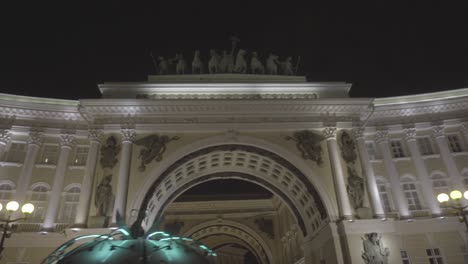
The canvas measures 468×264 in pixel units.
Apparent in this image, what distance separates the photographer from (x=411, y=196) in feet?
90.7

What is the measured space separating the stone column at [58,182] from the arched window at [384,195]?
78.0ft

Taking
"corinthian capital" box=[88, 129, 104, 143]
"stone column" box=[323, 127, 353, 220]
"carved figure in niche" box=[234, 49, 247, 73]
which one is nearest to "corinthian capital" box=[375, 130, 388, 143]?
"stone column" box=[323, 127, 353, 220]

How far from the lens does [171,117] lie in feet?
90.8

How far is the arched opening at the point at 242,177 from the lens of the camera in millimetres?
26859

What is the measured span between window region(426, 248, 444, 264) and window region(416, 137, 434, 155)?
772cm

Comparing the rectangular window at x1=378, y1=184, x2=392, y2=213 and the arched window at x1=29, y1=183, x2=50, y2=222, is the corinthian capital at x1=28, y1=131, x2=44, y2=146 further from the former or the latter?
the rectangular window at x1=378, y1=184, x2=392, y2=213

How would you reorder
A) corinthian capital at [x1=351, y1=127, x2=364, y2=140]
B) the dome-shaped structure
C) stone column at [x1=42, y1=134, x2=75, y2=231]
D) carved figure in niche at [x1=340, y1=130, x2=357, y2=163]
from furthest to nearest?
corinthian capital at [x1=351, y1=127, x2=364, y2=140], carved figure in niche at [x1=340, y1=130, x2=357, y2=163], stone column at [x1=42, y1=134, x2=75, y2=231], the dome-shaped structure

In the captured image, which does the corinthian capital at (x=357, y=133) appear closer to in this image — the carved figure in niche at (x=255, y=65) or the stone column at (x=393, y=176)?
the stone column at (x=393, y=176)

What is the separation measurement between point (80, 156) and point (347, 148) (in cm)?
2050

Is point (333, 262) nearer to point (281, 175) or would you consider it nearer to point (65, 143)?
point (281, 175)

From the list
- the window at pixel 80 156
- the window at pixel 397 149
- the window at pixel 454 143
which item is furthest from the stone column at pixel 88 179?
the window at pixel 454 143

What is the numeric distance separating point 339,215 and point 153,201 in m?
13.7

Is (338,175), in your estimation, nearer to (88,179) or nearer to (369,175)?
(369,175)

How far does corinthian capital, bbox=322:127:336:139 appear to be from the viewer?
27688mm
